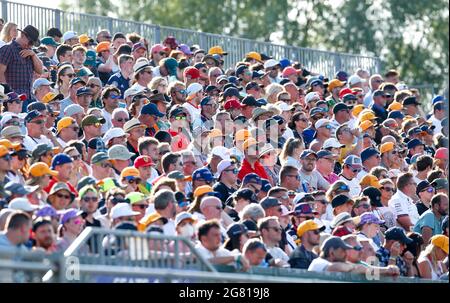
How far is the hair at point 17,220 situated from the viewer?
13.8 metres

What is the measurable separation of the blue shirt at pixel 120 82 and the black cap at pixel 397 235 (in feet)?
19.5

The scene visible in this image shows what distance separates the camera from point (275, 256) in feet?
53.1

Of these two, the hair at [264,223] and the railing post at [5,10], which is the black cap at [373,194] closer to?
the hair at [264,223]

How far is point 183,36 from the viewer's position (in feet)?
100.0

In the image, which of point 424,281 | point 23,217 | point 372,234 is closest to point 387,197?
point 372,234

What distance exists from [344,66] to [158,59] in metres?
8.97

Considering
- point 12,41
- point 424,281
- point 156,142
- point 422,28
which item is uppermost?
point 422,28

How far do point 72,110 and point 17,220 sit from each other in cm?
619

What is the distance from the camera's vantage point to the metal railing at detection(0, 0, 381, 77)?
2755 centimetres

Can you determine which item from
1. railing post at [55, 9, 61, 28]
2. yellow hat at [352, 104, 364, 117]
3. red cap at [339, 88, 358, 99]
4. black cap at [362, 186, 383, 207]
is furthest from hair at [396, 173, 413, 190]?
railing post at [55, 9, 61, 28]

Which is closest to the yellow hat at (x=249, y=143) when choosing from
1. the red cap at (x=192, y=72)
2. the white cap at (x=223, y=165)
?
the white cap at (x=223, y=165)

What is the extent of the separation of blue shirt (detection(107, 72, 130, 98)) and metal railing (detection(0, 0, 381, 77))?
4.27m

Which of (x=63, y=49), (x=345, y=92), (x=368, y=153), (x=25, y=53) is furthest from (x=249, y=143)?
(x=345, y=92)

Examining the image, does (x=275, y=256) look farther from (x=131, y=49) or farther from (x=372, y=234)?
(x=131, y=49)
